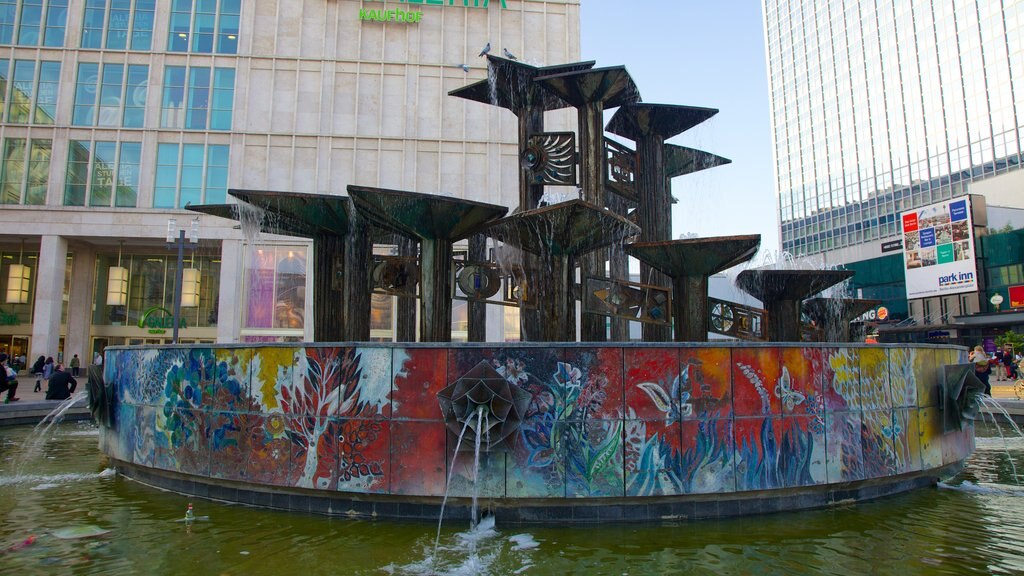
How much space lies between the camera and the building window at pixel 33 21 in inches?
1251

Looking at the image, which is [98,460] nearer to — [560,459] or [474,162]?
[560,459]

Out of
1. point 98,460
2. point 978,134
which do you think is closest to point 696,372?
point 98,460

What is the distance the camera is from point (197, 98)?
3222 centimetres

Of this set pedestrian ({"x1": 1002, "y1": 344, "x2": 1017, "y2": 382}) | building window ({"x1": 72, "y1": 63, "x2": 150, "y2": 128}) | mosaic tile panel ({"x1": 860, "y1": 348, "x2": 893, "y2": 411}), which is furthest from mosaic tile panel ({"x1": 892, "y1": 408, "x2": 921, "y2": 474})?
building window ({"x1": 72, "y1": 63, "x2": 150, "y2": 128})

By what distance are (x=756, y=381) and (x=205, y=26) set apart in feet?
113

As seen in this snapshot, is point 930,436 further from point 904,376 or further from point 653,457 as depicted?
point 653,457

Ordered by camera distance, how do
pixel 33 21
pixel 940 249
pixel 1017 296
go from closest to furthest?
pixel 33 21 → pixel 1017 296 → pixel 940 249

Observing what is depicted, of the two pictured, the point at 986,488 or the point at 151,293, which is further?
the point at 151,293

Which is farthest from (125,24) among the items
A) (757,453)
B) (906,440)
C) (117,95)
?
(906,440)

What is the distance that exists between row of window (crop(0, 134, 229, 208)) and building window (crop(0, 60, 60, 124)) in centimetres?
121

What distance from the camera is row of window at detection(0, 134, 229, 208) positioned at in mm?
30812

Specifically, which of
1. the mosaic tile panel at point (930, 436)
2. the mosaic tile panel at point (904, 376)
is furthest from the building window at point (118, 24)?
the mosaic tile panel at point (930, 436)

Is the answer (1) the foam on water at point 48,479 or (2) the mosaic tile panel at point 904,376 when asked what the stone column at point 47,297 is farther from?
(2) the mosaic tile panel at point 904,376

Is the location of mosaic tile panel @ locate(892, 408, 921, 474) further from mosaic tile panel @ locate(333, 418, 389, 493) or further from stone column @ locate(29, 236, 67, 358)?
stone column @ locate(29, 236, 67, 358)
